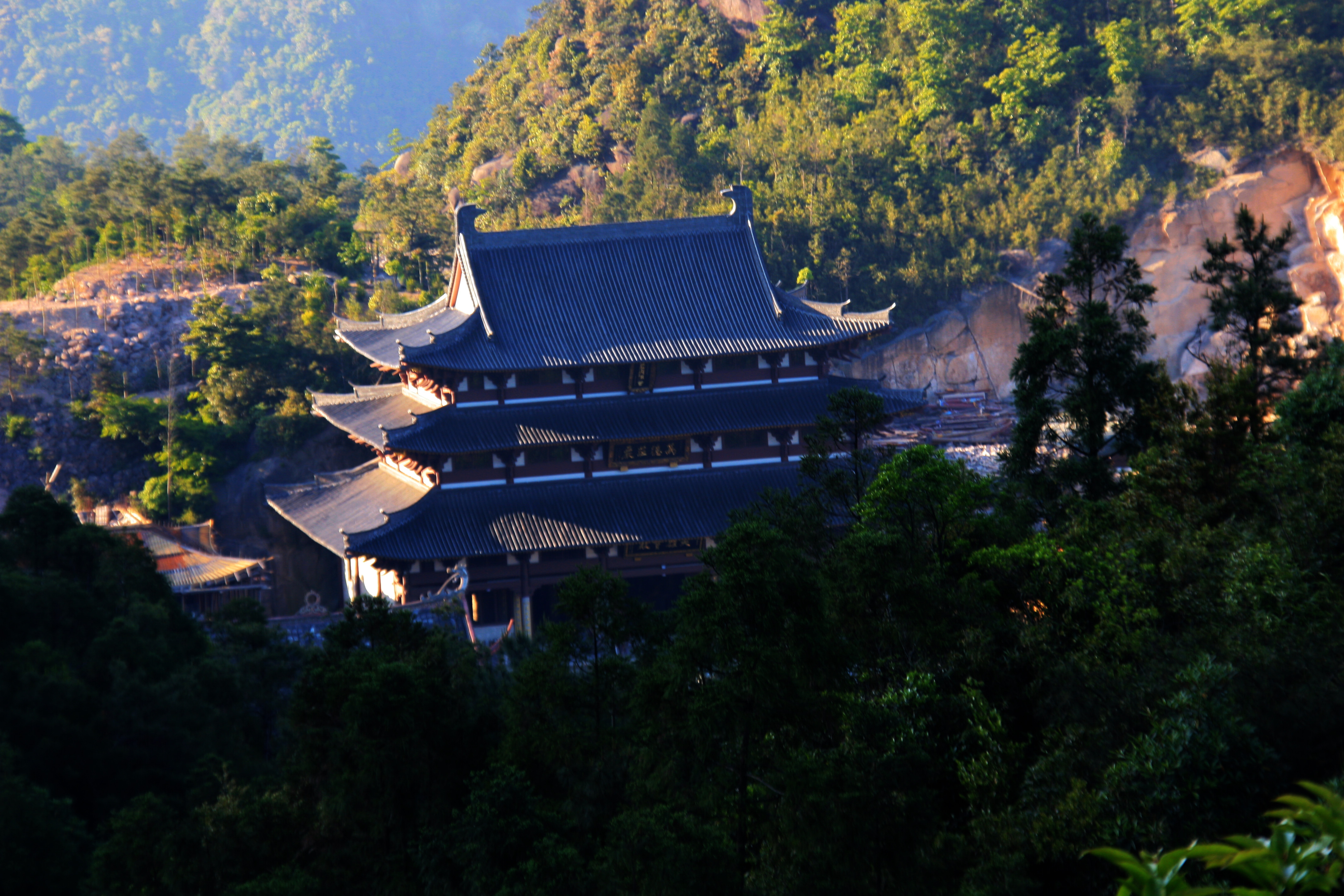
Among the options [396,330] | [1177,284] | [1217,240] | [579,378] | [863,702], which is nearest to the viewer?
[863,702]

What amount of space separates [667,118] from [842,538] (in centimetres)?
5986

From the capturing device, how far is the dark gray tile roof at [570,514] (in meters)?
28.9

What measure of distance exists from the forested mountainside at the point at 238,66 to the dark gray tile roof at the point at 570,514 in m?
136

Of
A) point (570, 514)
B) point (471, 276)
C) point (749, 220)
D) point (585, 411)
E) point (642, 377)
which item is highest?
point (749, 220)

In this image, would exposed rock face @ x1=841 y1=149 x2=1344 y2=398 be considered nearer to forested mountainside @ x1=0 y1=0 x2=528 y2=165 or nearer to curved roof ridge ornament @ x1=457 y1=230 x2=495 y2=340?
curved roof ridge ornament @ x1=457 y1=230 x2=495 y2=340

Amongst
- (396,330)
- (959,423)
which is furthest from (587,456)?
(959,423)

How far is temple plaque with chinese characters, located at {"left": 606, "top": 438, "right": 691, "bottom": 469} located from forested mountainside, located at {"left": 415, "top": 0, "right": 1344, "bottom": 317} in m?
31.2

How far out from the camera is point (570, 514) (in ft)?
99.3

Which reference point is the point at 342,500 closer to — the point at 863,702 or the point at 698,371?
the point at 698,371

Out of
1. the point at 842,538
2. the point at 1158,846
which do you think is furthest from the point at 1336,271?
the point at 1158,846

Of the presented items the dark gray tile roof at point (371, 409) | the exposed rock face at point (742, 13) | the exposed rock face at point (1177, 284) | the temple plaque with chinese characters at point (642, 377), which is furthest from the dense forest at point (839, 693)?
the exposed rock face at point (742, 13)

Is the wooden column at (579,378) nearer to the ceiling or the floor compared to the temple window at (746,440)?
nearer to the ceiling

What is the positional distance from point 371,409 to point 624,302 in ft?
29.0

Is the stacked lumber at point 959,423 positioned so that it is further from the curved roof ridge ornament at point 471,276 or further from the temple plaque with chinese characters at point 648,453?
the curved roof ridge ornament at point 471,276
